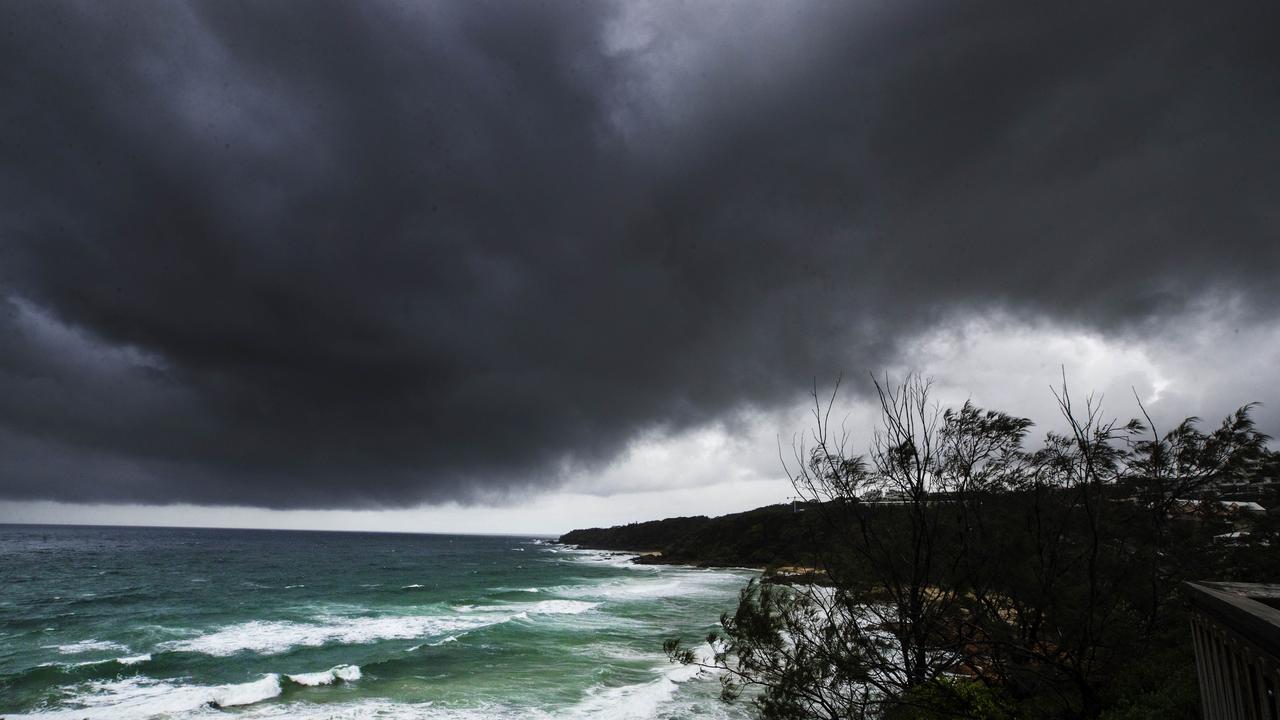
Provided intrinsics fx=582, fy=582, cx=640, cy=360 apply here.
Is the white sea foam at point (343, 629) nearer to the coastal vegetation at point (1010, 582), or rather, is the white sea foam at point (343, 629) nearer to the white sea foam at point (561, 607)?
the white sea foam at point (561, 607)

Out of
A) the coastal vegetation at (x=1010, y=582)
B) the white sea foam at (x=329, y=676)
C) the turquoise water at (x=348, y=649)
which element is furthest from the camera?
the white sea foam at (x=329, y=676)

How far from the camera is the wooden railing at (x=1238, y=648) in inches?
96.7

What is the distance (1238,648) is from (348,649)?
29.9 metres

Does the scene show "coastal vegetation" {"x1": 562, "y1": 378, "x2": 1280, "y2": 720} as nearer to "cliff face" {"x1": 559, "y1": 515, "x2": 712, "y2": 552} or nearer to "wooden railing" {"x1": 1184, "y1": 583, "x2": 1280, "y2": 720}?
"wooden railing" {"x1": 1184, "y1": 583, "x2": 1280, "y2": 720}

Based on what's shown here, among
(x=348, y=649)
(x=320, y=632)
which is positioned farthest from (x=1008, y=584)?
(x=320, y=632)

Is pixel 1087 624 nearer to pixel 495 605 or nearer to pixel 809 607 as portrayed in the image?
pixel 809 607

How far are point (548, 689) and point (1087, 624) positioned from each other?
51.5 ft

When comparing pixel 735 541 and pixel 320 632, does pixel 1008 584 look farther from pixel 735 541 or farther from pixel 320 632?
pixel 735 541

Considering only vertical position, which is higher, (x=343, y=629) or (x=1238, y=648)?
(x=1238, y=648)

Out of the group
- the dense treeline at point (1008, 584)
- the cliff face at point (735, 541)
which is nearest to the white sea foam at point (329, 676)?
the dense treeline at point (1008, 584)

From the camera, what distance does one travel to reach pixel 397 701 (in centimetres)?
1795

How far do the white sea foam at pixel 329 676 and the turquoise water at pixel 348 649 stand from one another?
67 mm

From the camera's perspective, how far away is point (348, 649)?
2567 cm

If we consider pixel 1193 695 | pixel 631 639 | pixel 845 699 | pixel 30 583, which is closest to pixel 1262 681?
pixel 845 699
